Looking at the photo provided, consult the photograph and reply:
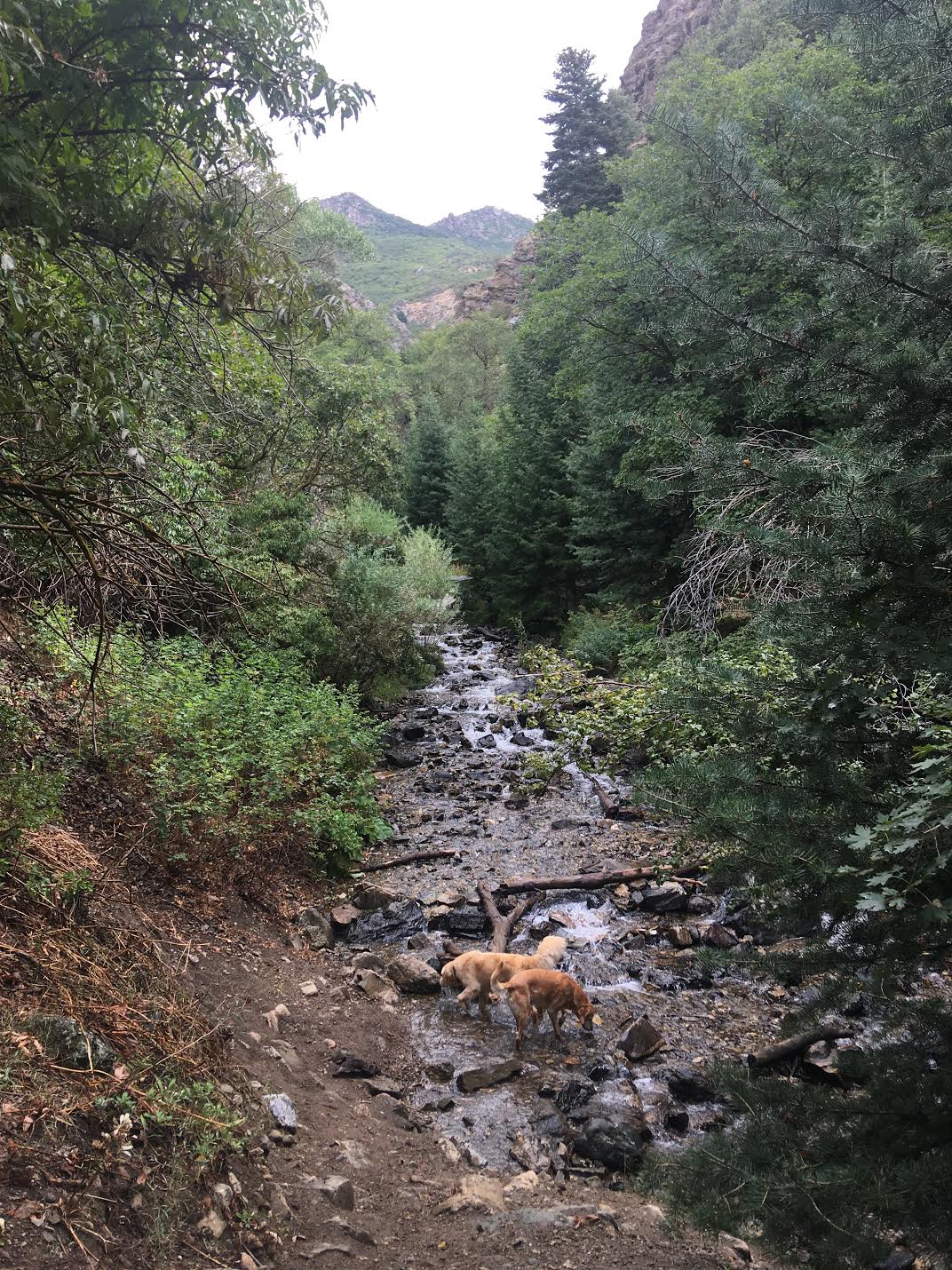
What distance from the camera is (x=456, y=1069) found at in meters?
5.42

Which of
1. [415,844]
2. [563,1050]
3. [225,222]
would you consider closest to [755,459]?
[225,222]

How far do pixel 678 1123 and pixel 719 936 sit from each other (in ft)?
7.97

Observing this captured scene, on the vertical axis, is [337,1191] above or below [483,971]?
above

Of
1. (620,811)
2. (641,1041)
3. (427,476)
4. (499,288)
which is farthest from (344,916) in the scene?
(499,288)

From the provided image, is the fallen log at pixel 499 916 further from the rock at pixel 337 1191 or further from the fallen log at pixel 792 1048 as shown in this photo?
the rock at pixel 337 1191

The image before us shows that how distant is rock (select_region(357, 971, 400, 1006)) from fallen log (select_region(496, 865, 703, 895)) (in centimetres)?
213

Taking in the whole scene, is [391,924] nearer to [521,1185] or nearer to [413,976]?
[413,976]

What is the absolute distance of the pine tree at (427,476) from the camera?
123 ft

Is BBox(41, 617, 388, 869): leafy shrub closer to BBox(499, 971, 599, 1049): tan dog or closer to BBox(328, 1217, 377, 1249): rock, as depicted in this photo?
BBox(499, 971, 599, 1049): tan dog

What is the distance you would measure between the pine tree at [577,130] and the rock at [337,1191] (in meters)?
43.1

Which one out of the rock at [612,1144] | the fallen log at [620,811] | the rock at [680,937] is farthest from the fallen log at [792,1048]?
the fallen log at [620,811]

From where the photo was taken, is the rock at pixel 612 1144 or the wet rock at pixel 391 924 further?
the wet rock at pixel 391 924

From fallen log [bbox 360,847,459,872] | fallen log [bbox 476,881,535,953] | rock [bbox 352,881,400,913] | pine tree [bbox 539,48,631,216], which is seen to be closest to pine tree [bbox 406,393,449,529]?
pine tree [bbox 539,48,631,216]

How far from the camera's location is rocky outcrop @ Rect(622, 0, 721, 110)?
53934 mm
